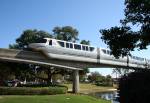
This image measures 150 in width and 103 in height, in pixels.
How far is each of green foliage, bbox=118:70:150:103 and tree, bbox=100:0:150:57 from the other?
4.25 meters

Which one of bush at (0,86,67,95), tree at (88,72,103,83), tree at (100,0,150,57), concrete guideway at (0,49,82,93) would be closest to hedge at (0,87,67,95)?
→ bush at (0,86,67,95)

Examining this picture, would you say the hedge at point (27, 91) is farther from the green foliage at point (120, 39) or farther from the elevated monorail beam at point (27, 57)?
the green foliage at point (120, 39)

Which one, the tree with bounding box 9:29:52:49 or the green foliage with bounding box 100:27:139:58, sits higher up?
the tree with bounding box 9:29:52:49

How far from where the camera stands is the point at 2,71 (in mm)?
77562

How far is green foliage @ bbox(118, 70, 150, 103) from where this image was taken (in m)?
17.2

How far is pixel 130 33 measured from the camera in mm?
24047

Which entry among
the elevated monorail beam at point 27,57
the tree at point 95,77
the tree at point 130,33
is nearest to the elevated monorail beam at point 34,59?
the elevated monorail beam at point 27,57

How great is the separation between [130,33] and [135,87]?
6.91 metres

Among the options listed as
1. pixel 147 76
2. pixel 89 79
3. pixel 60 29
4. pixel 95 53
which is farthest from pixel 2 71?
pixel 89 79

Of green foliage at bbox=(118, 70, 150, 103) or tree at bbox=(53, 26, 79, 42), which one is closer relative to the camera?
green foliage at bbox=(118, 70, 150, 103)

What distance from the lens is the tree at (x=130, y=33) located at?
22734 mm

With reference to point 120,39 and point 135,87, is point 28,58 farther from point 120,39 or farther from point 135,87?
point 135,87

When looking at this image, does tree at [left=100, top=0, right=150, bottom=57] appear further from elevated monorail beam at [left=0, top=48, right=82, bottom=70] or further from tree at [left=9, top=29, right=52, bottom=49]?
tree at [left=9, top=29, right=52, bottom=49]

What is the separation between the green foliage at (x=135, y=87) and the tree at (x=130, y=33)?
4.25m
